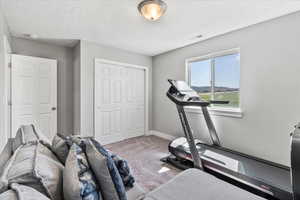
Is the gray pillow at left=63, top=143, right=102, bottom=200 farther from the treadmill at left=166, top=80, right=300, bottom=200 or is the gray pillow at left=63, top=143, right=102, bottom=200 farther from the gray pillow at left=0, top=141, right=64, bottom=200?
the treadmill at left=166, top=80, right=300, bottom=200

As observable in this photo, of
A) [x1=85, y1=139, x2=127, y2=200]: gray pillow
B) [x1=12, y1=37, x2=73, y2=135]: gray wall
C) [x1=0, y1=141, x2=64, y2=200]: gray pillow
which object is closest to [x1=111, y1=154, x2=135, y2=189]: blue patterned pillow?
[x1=85, y1=139, x2=127, y2=200]: gray pillow

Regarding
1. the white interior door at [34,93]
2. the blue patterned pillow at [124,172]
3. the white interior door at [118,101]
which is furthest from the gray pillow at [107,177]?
the white interior door at [34,93]

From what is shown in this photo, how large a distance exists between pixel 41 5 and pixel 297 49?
3.47 m

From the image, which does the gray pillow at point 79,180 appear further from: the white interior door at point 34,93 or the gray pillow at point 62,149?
the white interior door at point 34,93

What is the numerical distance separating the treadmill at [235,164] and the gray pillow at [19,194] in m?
1.84

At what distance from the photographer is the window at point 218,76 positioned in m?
2.84

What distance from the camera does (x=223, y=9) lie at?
2.04m

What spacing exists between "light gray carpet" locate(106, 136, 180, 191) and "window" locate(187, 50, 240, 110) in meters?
1.53

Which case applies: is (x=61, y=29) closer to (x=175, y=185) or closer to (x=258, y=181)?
(x=175, y=185)

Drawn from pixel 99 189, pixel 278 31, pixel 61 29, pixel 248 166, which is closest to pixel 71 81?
pixel 61 29

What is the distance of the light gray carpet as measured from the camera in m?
2.15

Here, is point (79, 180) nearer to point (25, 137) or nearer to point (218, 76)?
point (25, 137)

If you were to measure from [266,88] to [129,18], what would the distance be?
2.36 m

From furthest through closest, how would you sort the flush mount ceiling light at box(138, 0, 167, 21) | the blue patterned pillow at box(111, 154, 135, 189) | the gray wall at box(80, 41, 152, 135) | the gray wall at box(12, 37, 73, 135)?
the gray wall at box(12, 37, 73, 135), the gray wall at box(80, 41, 152, 135), the flush mount ceiling light at box(138, 0, 167, 21), the blue patterned pillow at box(111, 154, 135, 189)
